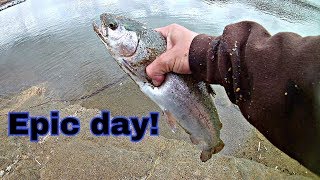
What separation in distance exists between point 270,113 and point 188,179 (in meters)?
1.95

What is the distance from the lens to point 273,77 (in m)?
1.75

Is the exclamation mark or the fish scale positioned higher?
the fish scale

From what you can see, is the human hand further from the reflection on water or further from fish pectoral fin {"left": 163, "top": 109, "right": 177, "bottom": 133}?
the reflection on water

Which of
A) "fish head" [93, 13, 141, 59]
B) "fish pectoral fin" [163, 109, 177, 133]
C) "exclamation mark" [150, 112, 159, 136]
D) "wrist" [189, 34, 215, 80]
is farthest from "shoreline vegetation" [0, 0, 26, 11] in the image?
"wrist" [189, 34, 215, 80]

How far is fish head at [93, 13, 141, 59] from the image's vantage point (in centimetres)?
253

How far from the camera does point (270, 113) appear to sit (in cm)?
180

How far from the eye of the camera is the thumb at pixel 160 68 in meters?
2.26

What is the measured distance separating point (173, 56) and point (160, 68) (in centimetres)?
19

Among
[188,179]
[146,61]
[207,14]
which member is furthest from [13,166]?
[207,14]

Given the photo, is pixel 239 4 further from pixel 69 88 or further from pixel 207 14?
pixel 69 88

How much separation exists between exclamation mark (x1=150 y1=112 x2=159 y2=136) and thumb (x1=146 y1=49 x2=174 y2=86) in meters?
2.07

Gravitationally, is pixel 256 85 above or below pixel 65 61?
above

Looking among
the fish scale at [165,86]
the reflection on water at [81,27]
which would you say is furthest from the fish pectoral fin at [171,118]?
the reflection on water at [81,27]

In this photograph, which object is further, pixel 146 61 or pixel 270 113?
pixel 146 61
